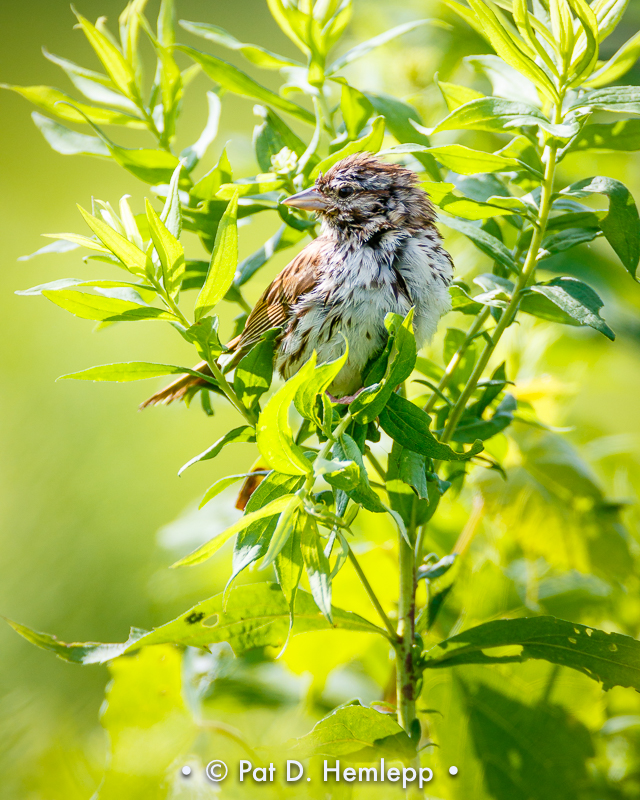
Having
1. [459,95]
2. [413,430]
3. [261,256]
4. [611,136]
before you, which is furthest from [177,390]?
[611,136]

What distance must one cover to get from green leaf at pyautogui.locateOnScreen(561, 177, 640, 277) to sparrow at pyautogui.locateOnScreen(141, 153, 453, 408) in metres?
0.34

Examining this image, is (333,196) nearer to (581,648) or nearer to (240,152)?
(240,152)

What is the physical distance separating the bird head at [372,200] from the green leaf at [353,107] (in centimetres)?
27

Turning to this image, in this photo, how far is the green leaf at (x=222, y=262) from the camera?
758 millimetres

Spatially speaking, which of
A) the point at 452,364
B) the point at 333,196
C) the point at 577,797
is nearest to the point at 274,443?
A: the point at 452,364

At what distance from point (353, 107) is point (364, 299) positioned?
302 mm

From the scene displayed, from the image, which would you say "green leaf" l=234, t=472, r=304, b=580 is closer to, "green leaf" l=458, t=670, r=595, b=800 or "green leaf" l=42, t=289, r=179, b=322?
"green leaf" l=42, t=289, r=179, b=322

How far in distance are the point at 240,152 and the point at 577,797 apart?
4.16 ft

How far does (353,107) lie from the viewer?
1030mm

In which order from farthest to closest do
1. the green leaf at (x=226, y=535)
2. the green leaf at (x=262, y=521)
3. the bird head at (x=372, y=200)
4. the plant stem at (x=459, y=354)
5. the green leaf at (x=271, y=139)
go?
1. the bird head at (x=372, y=200)
2. the green leaf at (x=271, y=139)
3. the plant stem at (x=459, y=354)
4. the green leaf at (x=262, y=521)
5. the green leaf at (x=226, y=535)

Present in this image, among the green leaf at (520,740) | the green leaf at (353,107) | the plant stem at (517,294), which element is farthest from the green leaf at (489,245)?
the green leaf at (520,740)

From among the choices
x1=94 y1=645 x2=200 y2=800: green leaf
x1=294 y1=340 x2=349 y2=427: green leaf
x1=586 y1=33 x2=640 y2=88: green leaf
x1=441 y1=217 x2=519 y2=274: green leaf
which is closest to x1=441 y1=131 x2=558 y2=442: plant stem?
x1=441 y1=217 x2=519 y2=274: green leaf

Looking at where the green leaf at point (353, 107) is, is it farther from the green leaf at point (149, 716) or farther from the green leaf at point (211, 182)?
the green leaf at point (149, 716)

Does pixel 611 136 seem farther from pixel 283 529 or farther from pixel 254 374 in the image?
pixel 283 529
